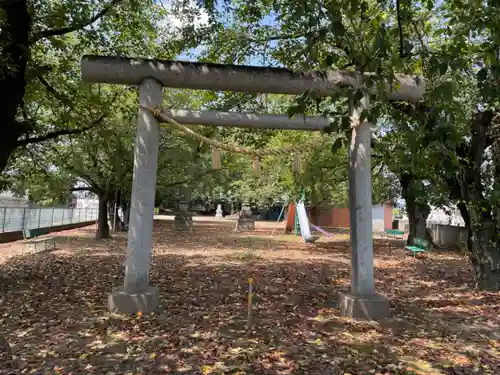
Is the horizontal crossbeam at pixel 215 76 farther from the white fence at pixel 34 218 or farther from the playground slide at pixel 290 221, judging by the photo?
the playground slide at pixel 290 221

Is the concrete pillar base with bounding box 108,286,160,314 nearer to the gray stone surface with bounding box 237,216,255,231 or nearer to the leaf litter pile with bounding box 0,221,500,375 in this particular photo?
the leaf litter pile with bounding box 0,221,500,375

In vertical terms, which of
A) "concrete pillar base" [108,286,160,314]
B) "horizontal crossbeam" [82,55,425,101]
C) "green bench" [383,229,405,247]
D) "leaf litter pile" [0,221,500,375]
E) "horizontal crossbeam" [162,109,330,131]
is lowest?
"leaf litter pile" [0,221,500,375]

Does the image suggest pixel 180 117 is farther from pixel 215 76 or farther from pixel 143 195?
pixel 143 195

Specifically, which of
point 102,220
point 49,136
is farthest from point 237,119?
point 102,220

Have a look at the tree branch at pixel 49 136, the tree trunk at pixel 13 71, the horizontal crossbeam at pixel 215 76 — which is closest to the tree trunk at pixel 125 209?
→ the tree branch at pixel 49 136

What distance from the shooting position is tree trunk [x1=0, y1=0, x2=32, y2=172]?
6.87 metres

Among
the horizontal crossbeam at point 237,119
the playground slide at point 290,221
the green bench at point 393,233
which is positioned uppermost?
the horizontal crossbeam at point 237,119

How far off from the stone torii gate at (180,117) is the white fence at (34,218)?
14222mm

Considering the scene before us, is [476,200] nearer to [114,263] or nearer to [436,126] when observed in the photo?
[436,126]

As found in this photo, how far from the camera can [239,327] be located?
563cm

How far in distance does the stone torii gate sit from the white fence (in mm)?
14222

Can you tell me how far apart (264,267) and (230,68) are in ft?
21.3

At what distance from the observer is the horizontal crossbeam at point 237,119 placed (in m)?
6.59

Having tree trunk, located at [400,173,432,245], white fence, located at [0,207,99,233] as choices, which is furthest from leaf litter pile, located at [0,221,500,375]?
white fence, located at [0,207,99,233]
